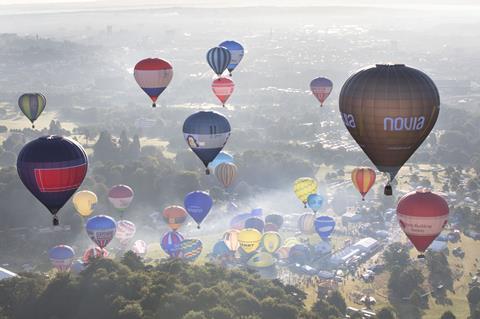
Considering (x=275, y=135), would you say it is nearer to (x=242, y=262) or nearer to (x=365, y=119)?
(x=242, y=262)

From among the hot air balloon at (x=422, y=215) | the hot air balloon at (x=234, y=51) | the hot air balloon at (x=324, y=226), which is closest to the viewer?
the hot air balloon at (x=422, y=215)

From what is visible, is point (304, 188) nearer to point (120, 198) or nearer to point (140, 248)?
point (140, 248)

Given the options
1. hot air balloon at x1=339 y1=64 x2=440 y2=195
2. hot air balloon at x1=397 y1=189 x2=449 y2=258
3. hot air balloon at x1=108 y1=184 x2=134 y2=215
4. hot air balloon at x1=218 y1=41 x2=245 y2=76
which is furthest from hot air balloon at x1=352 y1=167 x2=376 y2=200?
hot air balloon at x1=339 y1=64 x2=440 y2=195

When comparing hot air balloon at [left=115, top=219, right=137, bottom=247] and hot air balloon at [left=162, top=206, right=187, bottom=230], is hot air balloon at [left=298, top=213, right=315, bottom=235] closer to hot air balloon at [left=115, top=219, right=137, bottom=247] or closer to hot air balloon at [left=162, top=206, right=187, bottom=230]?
hot air balloon at [left=162, top=206, right=187, bottom=230]

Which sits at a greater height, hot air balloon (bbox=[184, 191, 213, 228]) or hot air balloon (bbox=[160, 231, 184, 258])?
hot air balloon (bbox=[184, 191, 213, 228])

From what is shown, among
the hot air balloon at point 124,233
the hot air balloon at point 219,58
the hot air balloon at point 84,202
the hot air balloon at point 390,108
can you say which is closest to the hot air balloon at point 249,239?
the hot air balloon at point 124,233

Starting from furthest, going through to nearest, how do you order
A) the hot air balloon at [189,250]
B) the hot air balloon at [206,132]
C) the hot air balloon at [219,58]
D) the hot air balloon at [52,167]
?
1. the hot air balloon at [219,58]
2. the hot air balloon at [189,250]
3. the hot air balloon at [206,132]
4. the hot air balloon at [52,167]

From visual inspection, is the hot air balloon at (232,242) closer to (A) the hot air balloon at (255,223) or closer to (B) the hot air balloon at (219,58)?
(A) the hot air balloon at (255,223)
